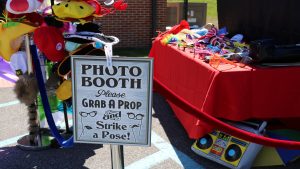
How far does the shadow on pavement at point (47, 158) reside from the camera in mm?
3611

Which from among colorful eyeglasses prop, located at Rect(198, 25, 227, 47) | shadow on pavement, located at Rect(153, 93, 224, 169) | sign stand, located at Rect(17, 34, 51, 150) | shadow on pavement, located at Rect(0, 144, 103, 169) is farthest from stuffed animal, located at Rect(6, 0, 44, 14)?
colorful eyeglasses prop, located at Rect(198, 25, 227, 47)

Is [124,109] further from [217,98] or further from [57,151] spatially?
[57,151]

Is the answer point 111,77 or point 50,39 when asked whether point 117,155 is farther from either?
point 50,39

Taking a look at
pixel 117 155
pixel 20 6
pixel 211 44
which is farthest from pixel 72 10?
pixel 211 44

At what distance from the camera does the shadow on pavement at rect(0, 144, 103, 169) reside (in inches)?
142

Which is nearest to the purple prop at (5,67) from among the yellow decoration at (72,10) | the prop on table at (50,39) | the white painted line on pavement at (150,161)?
the prop on table at (50,39)

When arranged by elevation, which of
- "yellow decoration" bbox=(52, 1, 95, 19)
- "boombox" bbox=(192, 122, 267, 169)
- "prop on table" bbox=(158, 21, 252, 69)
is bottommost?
"boombox" bbox=(192, 122, 267, 169)

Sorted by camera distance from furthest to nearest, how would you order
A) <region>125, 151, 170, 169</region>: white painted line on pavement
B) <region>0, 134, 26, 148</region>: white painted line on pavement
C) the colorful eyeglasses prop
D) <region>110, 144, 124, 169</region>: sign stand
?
the colorful eyeglasses prop
<region>0, 134, 26, 148</region>: white painted line on pavement
<region>125, 151, 170, 169</region>: white painted line on pavement
<region>110, 144, 124, 169</region>: sign stand

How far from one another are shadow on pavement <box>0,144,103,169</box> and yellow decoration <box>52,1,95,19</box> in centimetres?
149

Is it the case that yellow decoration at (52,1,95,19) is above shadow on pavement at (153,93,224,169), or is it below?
above

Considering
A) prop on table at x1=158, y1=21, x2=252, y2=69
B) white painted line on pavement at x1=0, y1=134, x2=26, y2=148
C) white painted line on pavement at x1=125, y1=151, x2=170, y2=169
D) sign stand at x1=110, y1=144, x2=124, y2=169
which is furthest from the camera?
white painted line on pavement at x1=0, y1=134, x2=26, y2=148

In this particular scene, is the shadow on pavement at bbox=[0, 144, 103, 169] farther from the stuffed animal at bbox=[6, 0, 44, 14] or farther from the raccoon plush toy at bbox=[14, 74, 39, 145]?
the stuffed animal at bbox=[6, 0, 44, 14]

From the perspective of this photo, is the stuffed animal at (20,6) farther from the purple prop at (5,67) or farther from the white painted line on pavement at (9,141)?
the white painted line on pavement at (9,141)

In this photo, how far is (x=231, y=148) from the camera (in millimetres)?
3549
